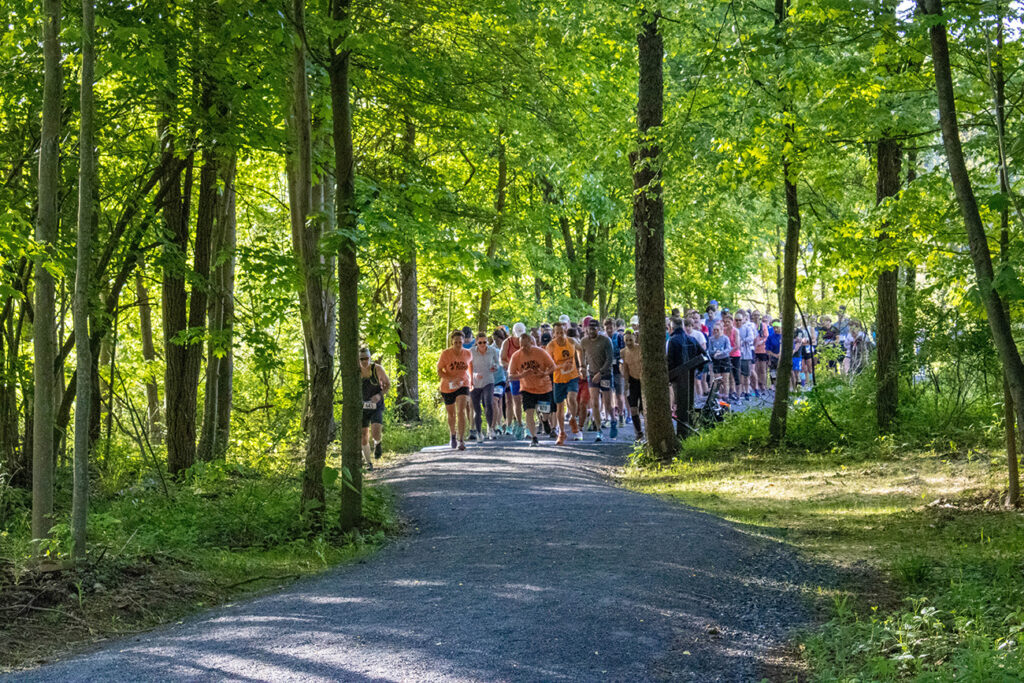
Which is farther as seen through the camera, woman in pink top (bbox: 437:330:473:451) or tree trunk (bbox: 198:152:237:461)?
woman in pink top (bbox: 437:330:473:451)

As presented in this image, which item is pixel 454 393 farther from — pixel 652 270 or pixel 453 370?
pixel 652 270

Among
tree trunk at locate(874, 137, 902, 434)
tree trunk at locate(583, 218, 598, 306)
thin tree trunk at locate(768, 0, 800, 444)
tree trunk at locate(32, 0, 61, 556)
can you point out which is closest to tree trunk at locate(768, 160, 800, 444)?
thin tree trunk at locate(768, 0, 800, 444)

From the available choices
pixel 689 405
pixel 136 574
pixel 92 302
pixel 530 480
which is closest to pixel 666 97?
pixel 689 405

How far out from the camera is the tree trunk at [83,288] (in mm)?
7883

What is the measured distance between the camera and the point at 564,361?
58.0 feet

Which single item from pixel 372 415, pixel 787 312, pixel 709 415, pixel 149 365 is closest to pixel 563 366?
pixel 709 415

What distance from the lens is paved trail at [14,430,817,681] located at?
5.92m

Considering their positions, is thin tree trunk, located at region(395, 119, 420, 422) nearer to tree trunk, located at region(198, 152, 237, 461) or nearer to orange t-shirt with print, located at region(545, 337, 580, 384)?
tree trunk, located at region(198, 152, 237, 461)

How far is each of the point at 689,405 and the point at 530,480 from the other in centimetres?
592

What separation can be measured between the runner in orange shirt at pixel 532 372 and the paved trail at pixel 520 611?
5.74 metres

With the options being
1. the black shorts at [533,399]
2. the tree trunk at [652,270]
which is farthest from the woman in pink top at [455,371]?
the tree trunk at [652,270]

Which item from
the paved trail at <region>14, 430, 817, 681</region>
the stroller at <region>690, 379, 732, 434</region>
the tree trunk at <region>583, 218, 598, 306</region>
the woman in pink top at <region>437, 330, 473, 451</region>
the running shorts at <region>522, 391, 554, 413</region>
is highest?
the tree trunk at <region>583, 218, 598, 306</region>

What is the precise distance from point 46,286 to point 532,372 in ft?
30.7

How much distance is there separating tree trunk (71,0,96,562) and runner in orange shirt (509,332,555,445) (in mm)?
9366
